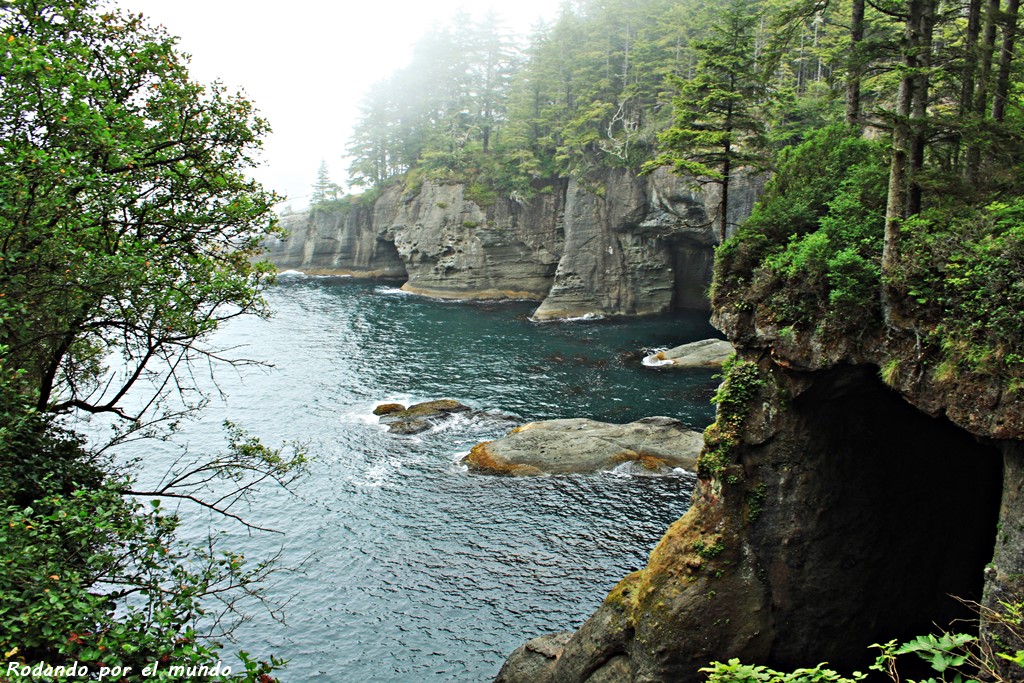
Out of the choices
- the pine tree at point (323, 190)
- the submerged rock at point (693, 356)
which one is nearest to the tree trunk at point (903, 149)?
the submerged rock at point (693, 356)

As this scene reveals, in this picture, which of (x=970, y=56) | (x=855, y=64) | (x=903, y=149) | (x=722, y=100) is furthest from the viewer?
(x=722, y=100)

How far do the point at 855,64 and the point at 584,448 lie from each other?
21.2m

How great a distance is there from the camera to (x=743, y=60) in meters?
30.2

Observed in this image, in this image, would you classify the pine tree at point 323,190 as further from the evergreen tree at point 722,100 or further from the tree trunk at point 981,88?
the tree trunk at point 981,88

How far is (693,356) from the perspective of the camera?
48375 millimetres

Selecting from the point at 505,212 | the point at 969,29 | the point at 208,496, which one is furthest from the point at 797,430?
the point at 505,212

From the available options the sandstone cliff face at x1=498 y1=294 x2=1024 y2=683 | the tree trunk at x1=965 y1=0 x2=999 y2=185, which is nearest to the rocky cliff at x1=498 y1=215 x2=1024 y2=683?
the sandstone cliff face at x1=498 y1=294 x2=1024 y2=683

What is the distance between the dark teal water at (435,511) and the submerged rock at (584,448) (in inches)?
38.3

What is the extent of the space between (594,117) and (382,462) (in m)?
46.9

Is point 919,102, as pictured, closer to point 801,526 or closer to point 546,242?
point 801,526

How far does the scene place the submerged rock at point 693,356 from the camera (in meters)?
47.3

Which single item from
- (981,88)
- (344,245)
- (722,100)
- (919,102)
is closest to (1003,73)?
(981,88)

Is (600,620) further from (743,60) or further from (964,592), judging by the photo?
(743,60)

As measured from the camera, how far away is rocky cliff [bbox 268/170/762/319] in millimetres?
64375
